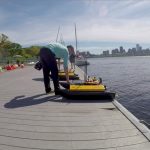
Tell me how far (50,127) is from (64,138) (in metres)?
0.64

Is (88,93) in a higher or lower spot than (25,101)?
higher

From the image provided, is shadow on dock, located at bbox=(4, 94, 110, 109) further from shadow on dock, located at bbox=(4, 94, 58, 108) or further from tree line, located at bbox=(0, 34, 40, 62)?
tree line, located at bbox=(0, 34, 40, 62)

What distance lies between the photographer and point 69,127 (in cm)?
500

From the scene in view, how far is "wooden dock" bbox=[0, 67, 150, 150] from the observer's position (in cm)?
414

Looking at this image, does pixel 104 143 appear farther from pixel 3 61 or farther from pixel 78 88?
pixel 3 61

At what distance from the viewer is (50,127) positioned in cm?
502

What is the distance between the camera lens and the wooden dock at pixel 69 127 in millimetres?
4137

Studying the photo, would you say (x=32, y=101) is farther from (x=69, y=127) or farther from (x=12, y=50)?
(x=12, y=50)

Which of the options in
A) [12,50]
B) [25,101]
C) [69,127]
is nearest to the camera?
[69,127]

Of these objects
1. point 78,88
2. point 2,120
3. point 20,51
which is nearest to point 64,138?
point 2,120

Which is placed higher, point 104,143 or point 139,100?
point 104,143

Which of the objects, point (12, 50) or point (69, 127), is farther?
point (12, 50)

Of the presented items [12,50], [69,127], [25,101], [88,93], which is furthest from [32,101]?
[12,50]

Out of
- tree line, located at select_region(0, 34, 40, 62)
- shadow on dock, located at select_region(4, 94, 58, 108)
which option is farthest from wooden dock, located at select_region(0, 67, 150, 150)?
tree line, located at select_region(0, 34, 40, 62)
